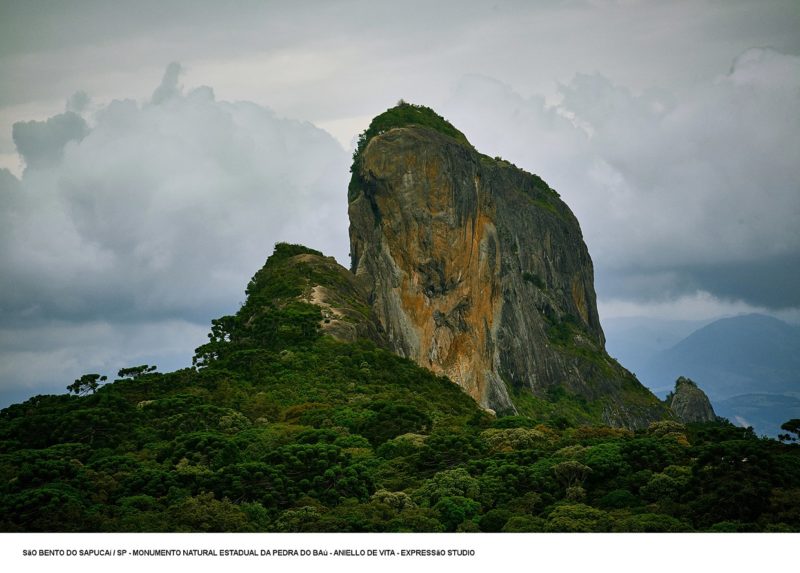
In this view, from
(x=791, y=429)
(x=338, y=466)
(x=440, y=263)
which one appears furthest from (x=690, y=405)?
(x=338, y=466)

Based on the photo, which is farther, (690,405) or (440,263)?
(690,405)

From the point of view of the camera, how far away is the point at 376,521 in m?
47.1

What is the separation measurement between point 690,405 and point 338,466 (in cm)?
10474

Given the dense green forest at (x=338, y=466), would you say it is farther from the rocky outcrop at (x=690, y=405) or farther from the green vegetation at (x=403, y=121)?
the rocky outcrop at (x=690, y=405)

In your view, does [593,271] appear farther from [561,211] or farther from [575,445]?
[575,445]

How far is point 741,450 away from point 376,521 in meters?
15.7

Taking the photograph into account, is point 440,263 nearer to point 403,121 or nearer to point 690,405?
point 403,121

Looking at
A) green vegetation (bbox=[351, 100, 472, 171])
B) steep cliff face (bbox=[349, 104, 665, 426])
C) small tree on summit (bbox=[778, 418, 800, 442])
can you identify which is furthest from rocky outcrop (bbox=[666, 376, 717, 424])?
small tree on summit (bbox=[778, 418, 800, 442])

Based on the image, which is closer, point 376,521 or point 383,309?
point 376,521

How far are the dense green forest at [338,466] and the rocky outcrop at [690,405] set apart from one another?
7291 cm

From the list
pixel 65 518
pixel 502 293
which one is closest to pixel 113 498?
pixel 65 518

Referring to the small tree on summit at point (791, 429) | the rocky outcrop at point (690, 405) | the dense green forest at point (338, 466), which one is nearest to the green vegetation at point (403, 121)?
the dense green forest at point (338, 466)

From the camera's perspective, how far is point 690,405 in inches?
5984

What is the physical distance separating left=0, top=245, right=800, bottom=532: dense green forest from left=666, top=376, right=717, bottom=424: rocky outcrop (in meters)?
72.9
